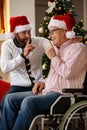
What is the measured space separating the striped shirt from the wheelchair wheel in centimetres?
17

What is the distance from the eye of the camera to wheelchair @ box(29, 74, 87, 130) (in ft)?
7.34

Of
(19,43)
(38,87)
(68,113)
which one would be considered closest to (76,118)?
(68,113)

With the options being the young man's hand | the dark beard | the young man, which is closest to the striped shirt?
the young man

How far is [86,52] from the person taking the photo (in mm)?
2377

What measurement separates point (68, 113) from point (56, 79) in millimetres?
291

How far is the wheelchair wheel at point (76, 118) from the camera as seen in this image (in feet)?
7.24

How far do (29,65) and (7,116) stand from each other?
1.76ft

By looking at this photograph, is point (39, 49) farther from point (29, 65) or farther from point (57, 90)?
point (57, 90)

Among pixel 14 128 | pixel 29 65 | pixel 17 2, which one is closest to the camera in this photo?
pixel 14 128

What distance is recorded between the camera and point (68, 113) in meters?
2.21

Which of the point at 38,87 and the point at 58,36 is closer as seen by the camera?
the point at 58,36

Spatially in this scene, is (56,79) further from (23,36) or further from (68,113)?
(23,36)

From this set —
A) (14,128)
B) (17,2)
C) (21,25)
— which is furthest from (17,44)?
(17,2)

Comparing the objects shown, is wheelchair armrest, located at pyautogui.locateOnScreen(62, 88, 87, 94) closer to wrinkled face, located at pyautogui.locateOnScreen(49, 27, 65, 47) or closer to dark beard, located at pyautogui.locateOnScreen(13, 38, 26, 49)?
wrinkled face, located at pyautogui.locateOnScreen(49, 27, 65, 47)
